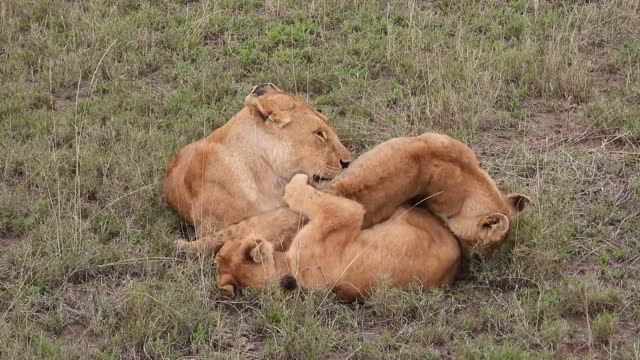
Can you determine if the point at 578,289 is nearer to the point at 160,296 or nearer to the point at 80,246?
the point at 160,296

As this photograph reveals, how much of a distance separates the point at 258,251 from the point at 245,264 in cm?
12

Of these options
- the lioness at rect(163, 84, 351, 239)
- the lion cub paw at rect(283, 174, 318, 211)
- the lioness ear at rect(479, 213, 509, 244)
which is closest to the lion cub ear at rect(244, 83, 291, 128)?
the lioness at rect(163, 84, 351, 239)

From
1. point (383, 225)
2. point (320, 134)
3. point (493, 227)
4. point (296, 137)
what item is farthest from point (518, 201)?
point (296, 137)

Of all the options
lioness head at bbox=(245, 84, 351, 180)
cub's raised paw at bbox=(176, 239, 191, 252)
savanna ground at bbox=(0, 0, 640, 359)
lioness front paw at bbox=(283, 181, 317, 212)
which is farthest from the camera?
lioness head at bbox=(245, 84, 351, 180)

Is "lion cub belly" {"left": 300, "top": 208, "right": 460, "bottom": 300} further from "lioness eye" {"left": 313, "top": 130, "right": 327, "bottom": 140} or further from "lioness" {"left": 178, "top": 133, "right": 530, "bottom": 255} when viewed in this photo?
"lioness eye" {"left": 313, "top": 130, "right": 327, "bottom": 140}

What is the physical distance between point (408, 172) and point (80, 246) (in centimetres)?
193

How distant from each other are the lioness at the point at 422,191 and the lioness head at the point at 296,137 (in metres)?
0.42

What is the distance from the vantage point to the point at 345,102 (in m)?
8.44

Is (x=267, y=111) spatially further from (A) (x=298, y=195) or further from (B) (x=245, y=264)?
(B) (x=245, y=264)

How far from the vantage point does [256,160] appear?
6496 millimetres

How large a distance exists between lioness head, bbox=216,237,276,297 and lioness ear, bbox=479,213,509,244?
3.84 ft

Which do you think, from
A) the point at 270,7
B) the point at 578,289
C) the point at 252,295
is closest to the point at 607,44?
the point at 270,7

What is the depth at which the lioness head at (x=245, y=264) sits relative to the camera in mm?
5684

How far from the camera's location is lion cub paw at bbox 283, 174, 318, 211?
5.96 m
